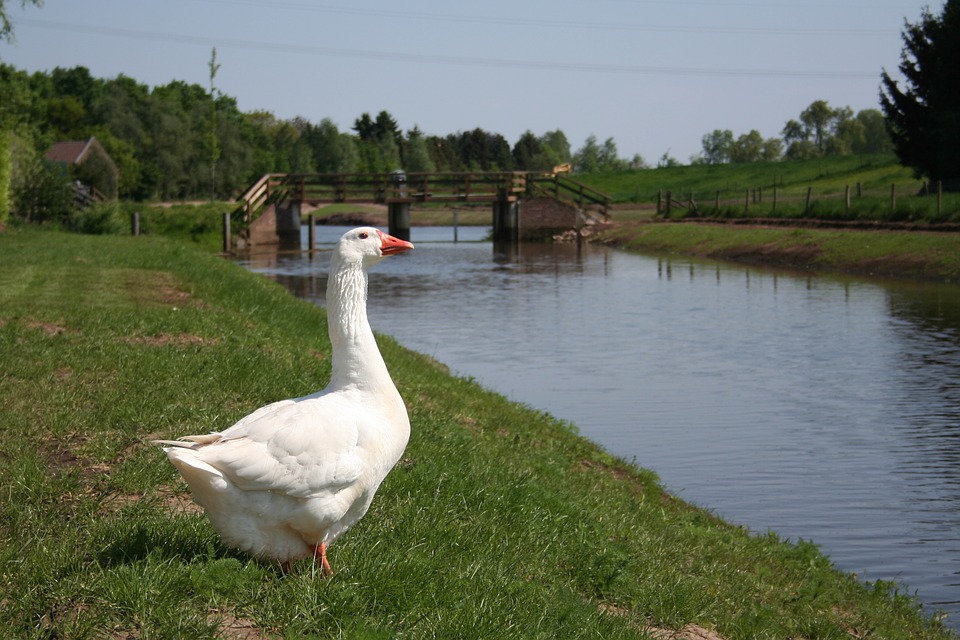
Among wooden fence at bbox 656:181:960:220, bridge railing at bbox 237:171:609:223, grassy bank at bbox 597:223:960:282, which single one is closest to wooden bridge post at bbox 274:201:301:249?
bridge railing at bbox 237:171:609:223

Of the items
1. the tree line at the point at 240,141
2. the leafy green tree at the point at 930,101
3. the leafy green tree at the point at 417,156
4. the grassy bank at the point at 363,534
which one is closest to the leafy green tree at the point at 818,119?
the tree line at the point at 240,141

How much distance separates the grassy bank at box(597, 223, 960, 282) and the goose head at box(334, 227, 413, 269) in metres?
31.6

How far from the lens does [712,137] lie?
19138cm

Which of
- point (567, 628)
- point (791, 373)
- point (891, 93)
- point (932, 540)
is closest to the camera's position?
point (567, 628)

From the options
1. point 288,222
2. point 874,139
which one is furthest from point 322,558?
point 874,139

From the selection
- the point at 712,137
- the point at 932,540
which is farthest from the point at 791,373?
the point at 712,137

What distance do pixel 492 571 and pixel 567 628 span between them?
2.15 ft

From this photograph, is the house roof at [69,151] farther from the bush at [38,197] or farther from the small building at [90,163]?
the bush at [38,197]

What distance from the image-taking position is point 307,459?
508 cm

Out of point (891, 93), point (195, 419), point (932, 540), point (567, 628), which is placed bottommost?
point (932, 540)

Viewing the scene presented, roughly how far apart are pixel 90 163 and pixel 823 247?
2630 inches

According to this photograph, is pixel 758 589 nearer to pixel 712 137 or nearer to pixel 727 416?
pixel 727 416

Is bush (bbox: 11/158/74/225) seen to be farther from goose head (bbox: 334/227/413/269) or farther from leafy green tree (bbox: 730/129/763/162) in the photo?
leafy green tree (bbox: 730/129/763/162)

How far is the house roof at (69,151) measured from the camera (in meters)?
91.4
